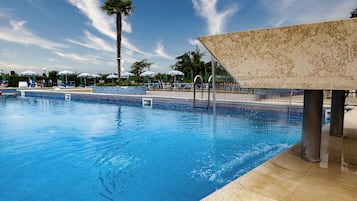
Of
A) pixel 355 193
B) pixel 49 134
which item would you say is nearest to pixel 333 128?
pixel 355 193

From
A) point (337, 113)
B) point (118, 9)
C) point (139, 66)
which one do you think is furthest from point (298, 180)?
point (139, 66)

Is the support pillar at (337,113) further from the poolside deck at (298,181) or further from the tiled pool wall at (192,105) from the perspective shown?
the tiled pool wall at (192,105)

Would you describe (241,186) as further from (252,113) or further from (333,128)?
(252,113)

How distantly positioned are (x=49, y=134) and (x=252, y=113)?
642 cm

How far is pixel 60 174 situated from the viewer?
3.39 meters

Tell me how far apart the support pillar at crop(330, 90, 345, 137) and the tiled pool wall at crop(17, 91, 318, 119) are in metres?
3.62

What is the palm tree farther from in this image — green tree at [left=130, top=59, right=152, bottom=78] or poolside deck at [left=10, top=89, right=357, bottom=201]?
green tree at [left=130, top=59, right=152, bottom=78]

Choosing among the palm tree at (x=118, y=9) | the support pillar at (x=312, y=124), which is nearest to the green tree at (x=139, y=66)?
the palm tree at (x=118, y=9)

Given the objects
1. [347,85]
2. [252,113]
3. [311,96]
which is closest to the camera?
[347,85]

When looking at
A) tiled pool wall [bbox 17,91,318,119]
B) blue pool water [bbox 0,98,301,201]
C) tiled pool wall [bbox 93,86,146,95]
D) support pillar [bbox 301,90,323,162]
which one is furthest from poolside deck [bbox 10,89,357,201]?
tiled pool wall [bbox 93,86,146,95]

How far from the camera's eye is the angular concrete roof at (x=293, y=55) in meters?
1.62

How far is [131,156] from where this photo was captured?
416 centimetres

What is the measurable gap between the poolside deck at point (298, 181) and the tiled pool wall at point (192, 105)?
484cm

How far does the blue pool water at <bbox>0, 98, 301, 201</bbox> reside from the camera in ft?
9.49
